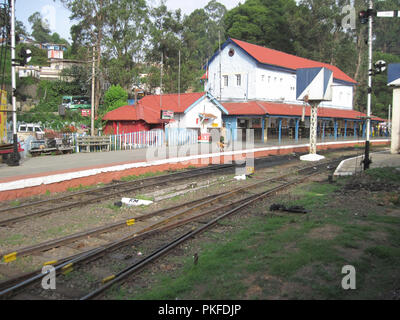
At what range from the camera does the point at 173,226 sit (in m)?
8.84

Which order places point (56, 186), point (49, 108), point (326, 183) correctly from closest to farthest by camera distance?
point (56, 186)
point (326, 183)
point (49, 108)

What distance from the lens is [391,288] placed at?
5.09 meters

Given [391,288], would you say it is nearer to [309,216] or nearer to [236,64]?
[309,216]

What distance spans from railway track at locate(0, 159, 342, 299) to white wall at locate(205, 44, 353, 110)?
74.3ft

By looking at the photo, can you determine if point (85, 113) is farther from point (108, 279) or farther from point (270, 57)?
point (108, 279)

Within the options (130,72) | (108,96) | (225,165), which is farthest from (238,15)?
(225,165)

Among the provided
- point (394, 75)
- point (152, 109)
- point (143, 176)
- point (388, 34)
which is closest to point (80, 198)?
point (143, 176)

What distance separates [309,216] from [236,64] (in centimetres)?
3135

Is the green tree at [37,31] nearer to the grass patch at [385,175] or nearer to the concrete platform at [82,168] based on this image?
the concrete platform at [82,168]

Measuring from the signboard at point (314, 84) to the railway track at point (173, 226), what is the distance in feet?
28.2

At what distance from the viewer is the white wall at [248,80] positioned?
37.1 meters

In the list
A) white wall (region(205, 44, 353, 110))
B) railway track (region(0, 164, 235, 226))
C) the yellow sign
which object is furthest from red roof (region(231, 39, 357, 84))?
the yellow sign

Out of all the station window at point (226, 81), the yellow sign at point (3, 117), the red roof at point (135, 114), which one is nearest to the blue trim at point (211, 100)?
the red roof at point (135, 114)
